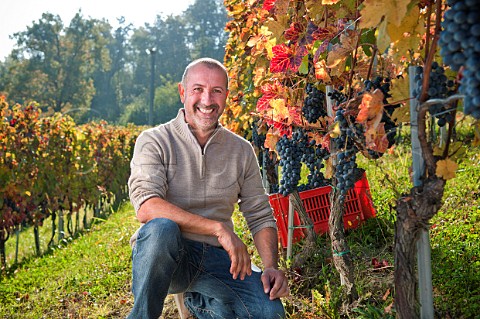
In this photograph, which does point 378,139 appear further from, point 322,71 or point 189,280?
point 189,280

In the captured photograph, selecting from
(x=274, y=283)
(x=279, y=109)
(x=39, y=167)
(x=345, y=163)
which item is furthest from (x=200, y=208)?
(x=39, y=167)

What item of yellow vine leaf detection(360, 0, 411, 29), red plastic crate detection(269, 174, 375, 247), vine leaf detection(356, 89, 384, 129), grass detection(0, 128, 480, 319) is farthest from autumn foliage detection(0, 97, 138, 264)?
yellow vine leaf detection(360, 0, 411, 29)

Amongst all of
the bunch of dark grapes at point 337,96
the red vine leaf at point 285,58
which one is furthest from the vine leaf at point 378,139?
the red vine leaf at point 285,58

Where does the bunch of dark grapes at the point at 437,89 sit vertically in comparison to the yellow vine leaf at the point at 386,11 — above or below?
below

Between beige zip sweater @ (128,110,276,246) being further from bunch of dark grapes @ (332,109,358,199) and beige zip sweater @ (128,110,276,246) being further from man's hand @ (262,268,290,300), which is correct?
bunch of dark grapes @ (332,109,358,199)

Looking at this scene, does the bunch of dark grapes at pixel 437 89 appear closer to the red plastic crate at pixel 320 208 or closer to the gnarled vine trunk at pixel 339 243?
the gnarled vine trunk at pixel 339 243

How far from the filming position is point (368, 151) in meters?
2.67

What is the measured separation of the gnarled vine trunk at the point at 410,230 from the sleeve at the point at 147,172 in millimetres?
1243

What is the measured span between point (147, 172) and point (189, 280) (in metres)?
0.61

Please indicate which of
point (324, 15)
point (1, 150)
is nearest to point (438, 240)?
point (324, 15)

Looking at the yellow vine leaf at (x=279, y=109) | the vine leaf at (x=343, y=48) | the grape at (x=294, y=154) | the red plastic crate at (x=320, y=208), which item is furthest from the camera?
the red plastic crate at (x=320, y=208)

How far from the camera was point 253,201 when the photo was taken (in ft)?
10.3

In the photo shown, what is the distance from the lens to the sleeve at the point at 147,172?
111 inches

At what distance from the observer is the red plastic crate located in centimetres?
425
